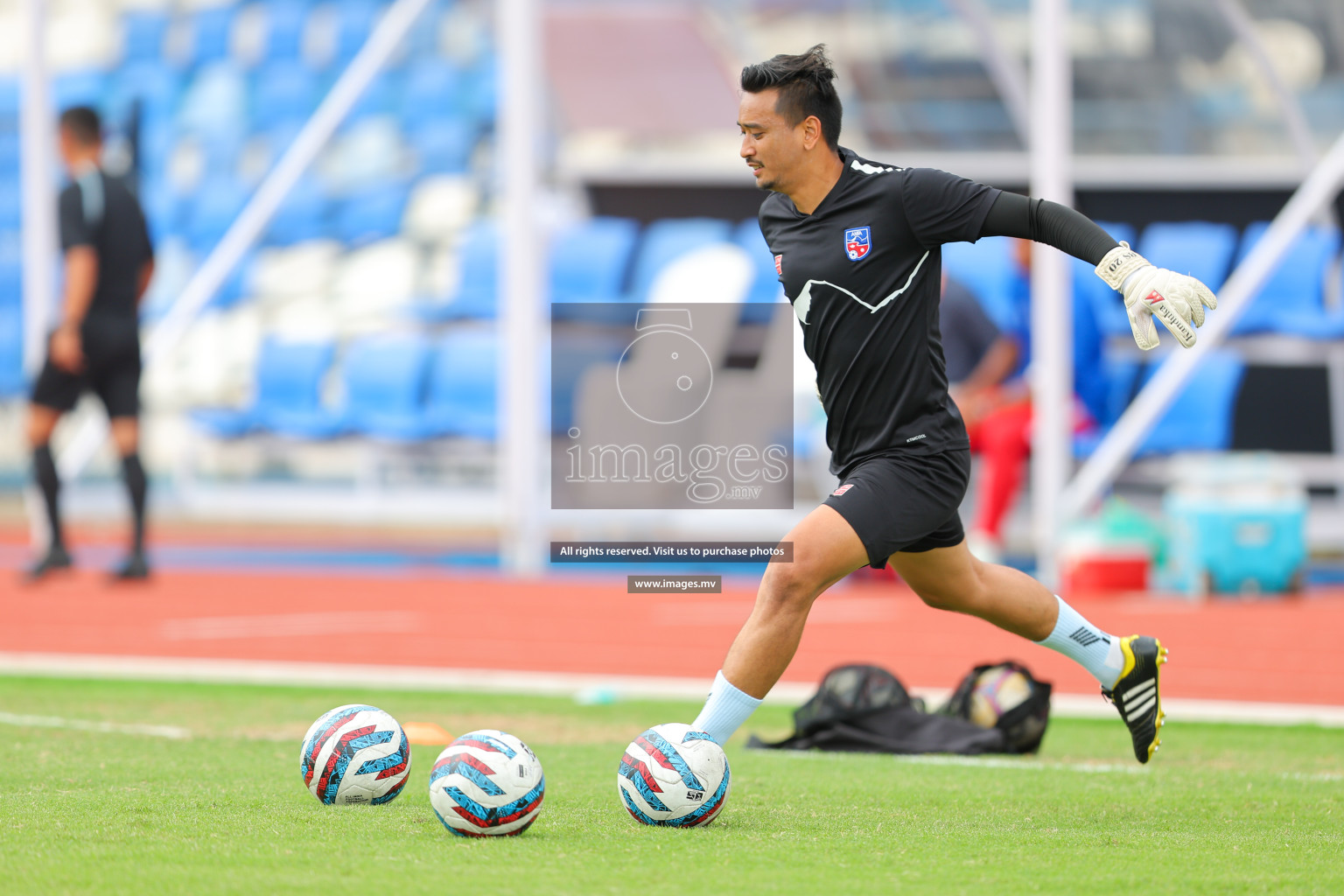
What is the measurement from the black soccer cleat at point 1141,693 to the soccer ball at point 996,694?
0.72m

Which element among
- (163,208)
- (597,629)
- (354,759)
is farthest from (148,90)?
(354,759)

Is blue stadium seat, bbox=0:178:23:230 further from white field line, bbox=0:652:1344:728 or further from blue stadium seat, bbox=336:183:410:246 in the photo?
white field line, bbox=0:652:1344:728

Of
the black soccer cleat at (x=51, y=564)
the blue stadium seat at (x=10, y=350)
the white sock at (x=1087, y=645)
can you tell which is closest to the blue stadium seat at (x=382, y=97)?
the blue stadium seat at (x=10, y=350)

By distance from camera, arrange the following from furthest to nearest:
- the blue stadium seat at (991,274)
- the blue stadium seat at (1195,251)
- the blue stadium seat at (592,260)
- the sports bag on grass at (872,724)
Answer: the blue stadium seat at (592,260) → the blue stadium seat at (991,274) → the blue stadium seat at (1195,251) → the sports bag on grass at (872,724)

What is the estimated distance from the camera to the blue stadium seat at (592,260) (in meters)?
17.3

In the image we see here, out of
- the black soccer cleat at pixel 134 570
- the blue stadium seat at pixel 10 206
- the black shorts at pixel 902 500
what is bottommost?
the black soccer cleat at pixel 134 570

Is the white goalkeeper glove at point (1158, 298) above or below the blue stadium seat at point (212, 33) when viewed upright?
below

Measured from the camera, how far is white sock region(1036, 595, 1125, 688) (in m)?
5.49

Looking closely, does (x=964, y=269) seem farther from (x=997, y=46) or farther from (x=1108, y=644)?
(x=1108, y=644)

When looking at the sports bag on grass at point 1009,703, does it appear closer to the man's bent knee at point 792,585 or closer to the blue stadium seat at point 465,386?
the man's bent knee at point 792,585

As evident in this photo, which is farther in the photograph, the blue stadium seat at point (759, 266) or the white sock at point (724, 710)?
the blue stadium seat at point (759, 266)

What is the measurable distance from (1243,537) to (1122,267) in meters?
7.24

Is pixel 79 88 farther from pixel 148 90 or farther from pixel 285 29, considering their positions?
pixel 285 29

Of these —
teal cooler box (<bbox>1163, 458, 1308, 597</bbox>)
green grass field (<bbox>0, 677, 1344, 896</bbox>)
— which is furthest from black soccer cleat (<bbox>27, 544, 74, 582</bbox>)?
teal cooler box (<bbox>1163, 458, 1308, 597</bbox>)
